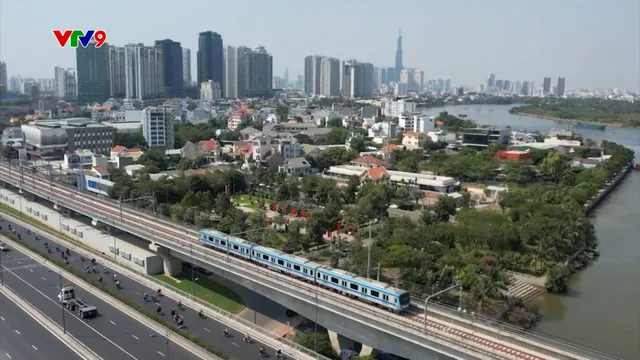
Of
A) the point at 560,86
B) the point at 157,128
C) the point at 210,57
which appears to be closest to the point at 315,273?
the point at 157,128

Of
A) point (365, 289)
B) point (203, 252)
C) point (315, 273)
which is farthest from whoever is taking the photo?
point (203, 252)

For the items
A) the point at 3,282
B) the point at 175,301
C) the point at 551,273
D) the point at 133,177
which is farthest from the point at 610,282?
the point at 133,177

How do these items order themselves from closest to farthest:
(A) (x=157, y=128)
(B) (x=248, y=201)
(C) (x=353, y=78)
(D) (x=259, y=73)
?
(B) (x=248, y=201) < (A) (x=157, y=128) < (D) (x=259, y=73) < (C) (x=353, y=78)

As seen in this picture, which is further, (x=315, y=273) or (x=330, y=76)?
(x=330, y=76)

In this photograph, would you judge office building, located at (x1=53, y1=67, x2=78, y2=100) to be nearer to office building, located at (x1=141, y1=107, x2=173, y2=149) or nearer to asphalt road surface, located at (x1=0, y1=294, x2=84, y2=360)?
office building, located at (x1=141, y1=107, x2=173, y2=149)

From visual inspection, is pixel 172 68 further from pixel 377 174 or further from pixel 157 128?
pixel 377 174

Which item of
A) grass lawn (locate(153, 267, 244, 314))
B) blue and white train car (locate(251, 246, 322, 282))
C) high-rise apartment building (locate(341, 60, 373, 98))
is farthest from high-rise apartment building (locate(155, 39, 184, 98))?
blue and white train car (locate(251, 246, 322, 282))

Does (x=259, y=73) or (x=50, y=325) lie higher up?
(x=259, y=73)
